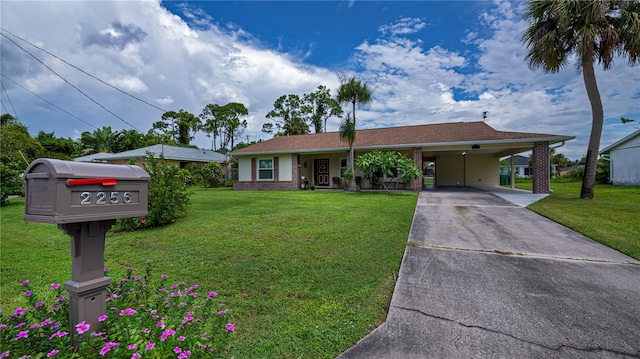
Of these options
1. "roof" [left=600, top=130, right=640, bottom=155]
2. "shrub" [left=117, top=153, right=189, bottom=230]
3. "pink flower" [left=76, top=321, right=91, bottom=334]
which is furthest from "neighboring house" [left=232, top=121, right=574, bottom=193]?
"pink flower" [left=76, top=321, right=91, bottom=334]

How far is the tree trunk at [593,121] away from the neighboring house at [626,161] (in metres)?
13.0

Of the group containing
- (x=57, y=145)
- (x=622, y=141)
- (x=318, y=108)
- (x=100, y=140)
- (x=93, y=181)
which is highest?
(x=318, y=108)

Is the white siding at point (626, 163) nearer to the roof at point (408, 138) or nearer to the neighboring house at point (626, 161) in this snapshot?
the neighboring house at point (626, 161)

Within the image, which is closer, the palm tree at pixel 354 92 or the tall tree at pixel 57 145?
the palm tree at pixel 354 92

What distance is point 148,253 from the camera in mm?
4398

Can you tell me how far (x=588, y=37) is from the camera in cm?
914

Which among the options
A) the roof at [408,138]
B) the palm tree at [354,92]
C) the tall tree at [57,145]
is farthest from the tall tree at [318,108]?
the tall tree at [57,145]

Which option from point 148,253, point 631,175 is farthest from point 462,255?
point 631,175

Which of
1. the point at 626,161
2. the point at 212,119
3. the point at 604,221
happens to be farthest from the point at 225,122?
the point at 626,161

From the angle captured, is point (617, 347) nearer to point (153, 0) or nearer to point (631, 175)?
point (153, 0)

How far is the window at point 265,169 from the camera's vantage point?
59.5 ft

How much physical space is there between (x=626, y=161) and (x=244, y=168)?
26892mm

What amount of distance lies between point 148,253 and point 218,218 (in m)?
2.72

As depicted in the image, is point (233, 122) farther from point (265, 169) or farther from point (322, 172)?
point (322, 172)
